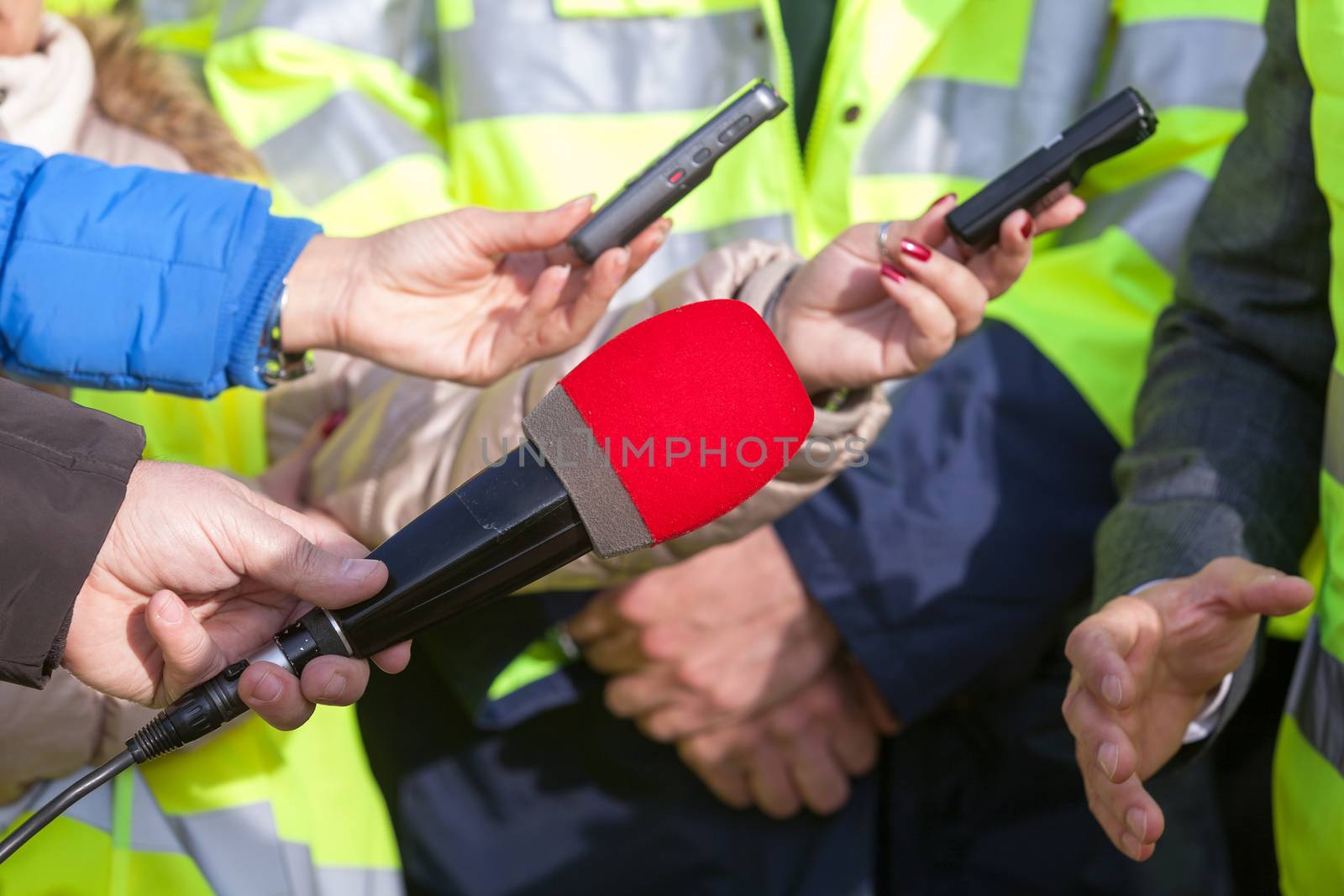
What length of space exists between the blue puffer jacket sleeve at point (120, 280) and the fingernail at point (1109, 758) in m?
0.77

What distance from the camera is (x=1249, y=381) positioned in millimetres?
1168

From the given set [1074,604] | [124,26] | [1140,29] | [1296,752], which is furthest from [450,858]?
[1140,29]

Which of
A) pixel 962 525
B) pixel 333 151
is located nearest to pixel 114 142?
pixel 333 151

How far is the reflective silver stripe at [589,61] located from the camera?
4.79 ft

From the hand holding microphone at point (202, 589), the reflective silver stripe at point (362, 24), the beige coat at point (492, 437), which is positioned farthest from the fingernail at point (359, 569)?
the reflective silver stripe at point (362, 24)

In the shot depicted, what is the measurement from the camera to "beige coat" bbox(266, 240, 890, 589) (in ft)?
3.62

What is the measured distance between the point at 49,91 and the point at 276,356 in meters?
0.40

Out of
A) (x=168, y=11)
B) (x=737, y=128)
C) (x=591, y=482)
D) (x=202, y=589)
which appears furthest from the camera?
(x=168, y=11)

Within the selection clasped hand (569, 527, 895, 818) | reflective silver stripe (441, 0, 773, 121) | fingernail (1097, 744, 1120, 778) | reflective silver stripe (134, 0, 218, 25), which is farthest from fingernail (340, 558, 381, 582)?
reflective silver stripe (134, 0, 218, 25)

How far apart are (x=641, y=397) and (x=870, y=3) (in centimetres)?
93

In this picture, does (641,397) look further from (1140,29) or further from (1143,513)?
(1140,29)

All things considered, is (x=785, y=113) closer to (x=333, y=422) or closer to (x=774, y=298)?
(x=774, y=298)

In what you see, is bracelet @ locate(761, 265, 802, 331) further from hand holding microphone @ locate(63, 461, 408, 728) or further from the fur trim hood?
the fur trim hood

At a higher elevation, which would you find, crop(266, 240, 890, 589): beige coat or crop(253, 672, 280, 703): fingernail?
crop(253, 672, 280, 703): fingernail
